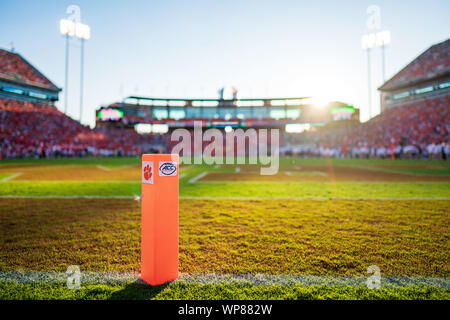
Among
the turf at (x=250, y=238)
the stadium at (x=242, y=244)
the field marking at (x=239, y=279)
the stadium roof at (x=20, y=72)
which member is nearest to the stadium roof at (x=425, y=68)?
the stadium at (x=242, y=244)

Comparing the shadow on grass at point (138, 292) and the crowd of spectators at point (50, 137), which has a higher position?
the crowd of spectators at point (50, 137)

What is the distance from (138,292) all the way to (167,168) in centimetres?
102

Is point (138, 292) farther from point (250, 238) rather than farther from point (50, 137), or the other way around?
Result: point (50, 137)

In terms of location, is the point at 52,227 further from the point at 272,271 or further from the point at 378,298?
the point at 378,298

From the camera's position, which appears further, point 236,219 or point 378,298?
point 236,219

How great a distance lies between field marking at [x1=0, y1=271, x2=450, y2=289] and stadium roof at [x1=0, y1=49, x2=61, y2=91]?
168 feet

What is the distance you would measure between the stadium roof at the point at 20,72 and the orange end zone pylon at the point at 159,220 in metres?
51.9

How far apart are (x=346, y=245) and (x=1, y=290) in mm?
3491

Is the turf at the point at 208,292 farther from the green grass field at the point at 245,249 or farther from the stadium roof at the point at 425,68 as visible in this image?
the stadium roof at the point at 425,68

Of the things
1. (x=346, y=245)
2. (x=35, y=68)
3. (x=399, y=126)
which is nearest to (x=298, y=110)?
(x=399, y=126)

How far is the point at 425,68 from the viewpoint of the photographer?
4059 cm

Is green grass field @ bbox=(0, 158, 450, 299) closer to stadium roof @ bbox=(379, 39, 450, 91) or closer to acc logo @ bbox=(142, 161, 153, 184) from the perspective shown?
acc logo @ bbox=(142, 161, 153, 184)

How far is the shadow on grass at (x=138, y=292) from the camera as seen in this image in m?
1.99
